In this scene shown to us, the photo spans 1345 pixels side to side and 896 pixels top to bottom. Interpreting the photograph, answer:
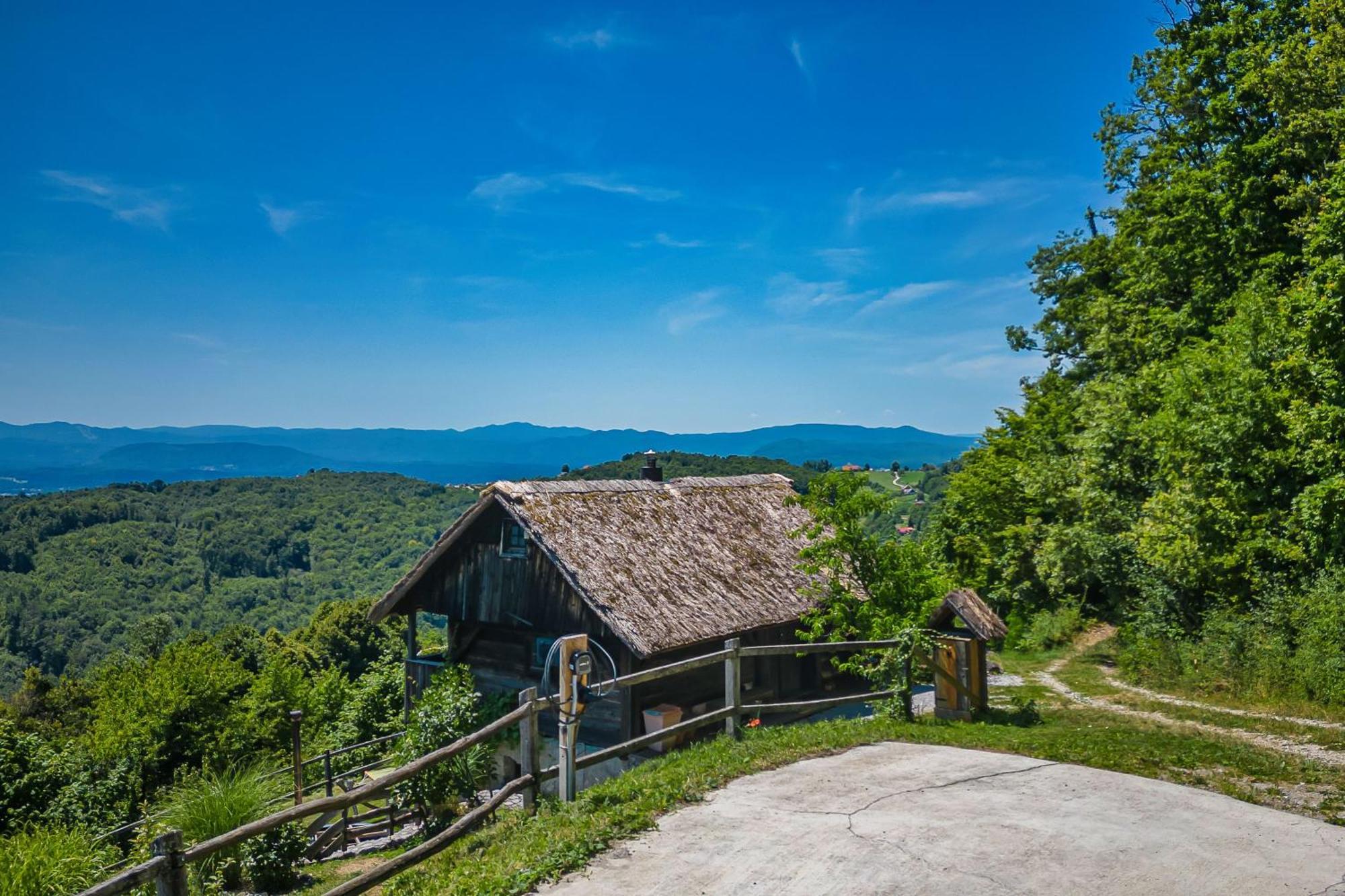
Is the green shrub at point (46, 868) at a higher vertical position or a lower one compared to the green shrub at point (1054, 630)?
higher

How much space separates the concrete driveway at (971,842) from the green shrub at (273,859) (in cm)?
670

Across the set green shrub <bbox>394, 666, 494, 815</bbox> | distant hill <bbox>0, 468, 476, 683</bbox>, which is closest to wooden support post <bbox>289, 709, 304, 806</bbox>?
green shrub <bbox>394, 666, 494, 815</bbox>

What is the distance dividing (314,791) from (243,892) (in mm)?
8227

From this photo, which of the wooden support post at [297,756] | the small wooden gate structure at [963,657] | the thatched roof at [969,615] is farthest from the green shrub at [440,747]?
the thatched roof at [969,615]

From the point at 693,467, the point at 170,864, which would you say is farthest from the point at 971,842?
the point at 693,467

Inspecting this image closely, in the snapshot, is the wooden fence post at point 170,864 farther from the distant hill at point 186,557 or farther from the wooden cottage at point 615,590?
the distant hill at point 186,557

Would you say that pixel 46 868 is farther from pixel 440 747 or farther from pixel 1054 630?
pixel 1054 630

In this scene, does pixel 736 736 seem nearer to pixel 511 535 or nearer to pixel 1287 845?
pixel 1287 845

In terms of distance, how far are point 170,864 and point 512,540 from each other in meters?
13.6

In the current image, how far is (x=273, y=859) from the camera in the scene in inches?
437

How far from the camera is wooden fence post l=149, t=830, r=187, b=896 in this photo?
5203 millimetres

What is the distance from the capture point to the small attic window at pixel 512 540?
18500 millimetres

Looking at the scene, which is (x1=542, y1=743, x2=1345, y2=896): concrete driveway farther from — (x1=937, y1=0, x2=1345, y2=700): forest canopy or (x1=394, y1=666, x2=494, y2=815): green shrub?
(x1=937, y1=0, x2=1345, y2=700): forest canopy

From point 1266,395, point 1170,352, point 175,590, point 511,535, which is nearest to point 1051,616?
point 1170,352
